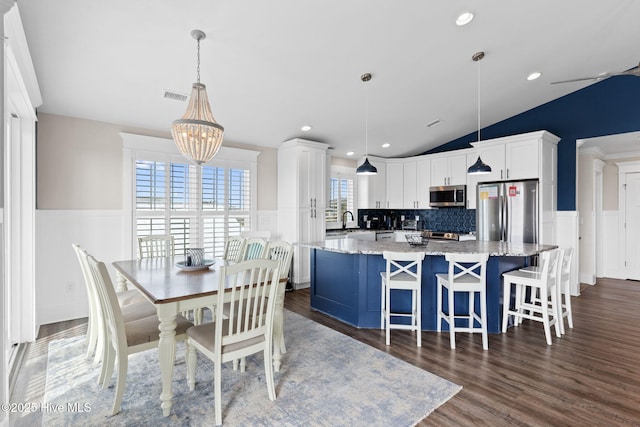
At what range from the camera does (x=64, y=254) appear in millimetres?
3766

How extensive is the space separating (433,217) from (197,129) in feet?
17.6

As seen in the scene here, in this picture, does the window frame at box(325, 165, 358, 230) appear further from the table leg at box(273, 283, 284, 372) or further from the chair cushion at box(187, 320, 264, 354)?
the chair cushion at box(187, 320, 264, 354)

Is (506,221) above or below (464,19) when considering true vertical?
below

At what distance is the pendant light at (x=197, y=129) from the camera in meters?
2.56

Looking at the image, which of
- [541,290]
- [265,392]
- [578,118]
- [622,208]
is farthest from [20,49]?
[622,208]

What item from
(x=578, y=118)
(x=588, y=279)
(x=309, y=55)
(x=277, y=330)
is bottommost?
(x=588, y=279)

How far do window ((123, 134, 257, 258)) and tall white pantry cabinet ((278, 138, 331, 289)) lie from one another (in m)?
0.53

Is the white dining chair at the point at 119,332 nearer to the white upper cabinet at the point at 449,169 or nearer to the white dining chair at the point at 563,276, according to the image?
the white dining chair at the point at 563,276

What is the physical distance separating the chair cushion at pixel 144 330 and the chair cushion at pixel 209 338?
9 centimetres

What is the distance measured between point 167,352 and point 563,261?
13.5ft

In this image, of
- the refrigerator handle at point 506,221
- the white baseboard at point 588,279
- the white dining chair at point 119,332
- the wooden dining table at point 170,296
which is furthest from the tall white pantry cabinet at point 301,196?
the white baseboard at point 588,279

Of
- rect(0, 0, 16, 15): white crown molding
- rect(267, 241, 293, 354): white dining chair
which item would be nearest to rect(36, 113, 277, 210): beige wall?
rect(267, 241, 293, 354): white dining chair

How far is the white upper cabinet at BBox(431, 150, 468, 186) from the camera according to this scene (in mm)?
5867

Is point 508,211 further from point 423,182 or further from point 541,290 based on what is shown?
point 541,290
